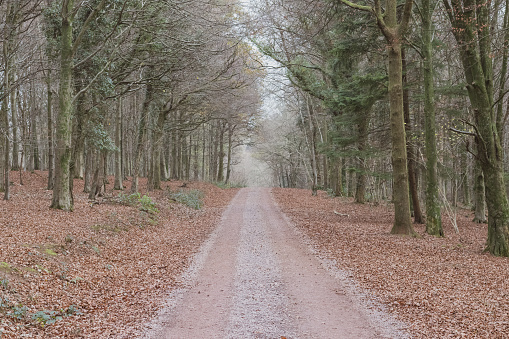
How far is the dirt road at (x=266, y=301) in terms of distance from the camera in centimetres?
498

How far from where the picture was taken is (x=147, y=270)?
26.4 feet

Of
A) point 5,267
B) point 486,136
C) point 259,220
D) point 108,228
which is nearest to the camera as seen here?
point 5,267

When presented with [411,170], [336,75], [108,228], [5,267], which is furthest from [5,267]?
[336,75]

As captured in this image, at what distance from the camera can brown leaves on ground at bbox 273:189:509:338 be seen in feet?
16.6

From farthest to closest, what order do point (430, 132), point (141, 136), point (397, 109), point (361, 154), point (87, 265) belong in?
point (141, 136) → point (361, 154) → point (430, 132) → point (397, 109) → point (87, 265)

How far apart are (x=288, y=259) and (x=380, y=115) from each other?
11.7 m

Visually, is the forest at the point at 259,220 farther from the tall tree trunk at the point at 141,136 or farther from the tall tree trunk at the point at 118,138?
the tall tree trunk at the point at 118,138

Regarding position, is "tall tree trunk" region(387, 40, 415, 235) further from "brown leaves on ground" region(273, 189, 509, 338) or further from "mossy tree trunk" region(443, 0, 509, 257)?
"mossy tree trunk" region(443, 0, 509, 257)

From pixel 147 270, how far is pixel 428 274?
231 inches

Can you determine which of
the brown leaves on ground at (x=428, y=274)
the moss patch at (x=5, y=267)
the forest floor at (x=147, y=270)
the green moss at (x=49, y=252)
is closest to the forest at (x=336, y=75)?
the brown leaves on ground at (x=428, y=274)

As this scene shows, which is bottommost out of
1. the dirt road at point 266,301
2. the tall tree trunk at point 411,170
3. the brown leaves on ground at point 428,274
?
the dirt road at point 266,301

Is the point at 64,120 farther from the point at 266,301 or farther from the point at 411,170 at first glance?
the point at 411,170

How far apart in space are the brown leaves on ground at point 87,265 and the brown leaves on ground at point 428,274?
3826mm

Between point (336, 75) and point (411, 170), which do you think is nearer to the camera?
point (411, 170)
